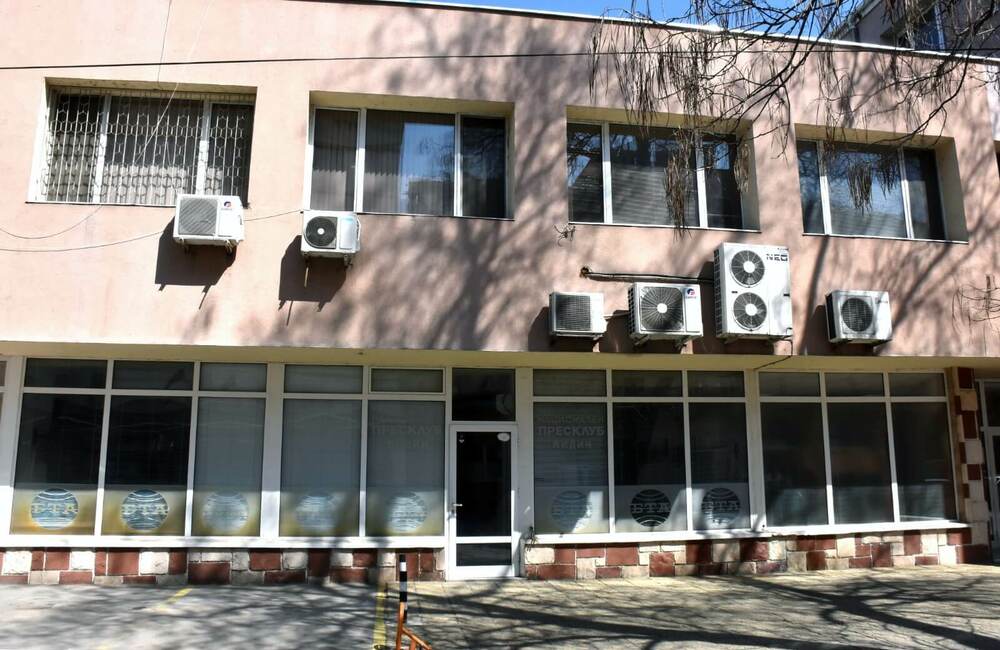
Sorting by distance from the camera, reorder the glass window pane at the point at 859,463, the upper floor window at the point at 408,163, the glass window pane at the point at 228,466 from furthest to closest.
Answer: the glass window pane at the point at 859,463 < the upper floor window at the point at 408,163 < the glass window pane at the point at 228,466

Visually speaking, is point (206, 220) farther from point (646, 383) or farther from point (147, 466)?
point (646, 383)

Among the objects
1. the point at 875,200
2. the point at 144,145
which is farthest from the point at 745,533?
the point at 144,145

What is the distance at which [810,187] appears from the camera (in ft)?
35.9

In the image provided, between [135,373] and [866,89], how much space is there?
1114 centimetres

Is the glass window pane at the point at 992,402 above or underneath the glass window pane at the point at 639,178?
underneath

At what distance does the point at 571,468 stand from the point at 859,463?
453 cm

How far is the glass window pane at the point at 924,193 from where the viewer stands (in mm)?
11344

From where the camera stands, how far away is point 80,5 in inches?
370

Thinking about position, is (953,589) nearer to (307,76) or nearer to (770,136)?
(770,136)

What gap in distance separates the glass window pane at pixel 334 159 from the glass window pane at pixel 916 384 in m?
8.72

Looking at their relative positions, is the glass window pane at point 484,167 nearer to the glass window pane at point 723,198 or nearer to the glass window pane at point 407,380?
the glass window pane at point 407,380

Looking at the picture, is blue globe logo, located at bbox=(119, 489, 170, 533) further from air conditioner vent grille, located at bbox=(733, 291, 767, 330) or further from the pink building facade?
air conditioner vent grille, located at bbox=(733, 291, 767, 330)

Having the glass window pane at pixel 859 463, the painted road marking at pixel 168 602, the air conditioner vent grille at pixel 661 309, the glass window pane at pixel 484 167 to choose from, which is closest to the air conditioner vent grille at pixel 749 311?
the air conditioner vent grille at pixel 661 309

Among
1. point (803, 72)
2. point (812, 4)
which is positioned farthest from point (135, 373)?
point (803, 72)
